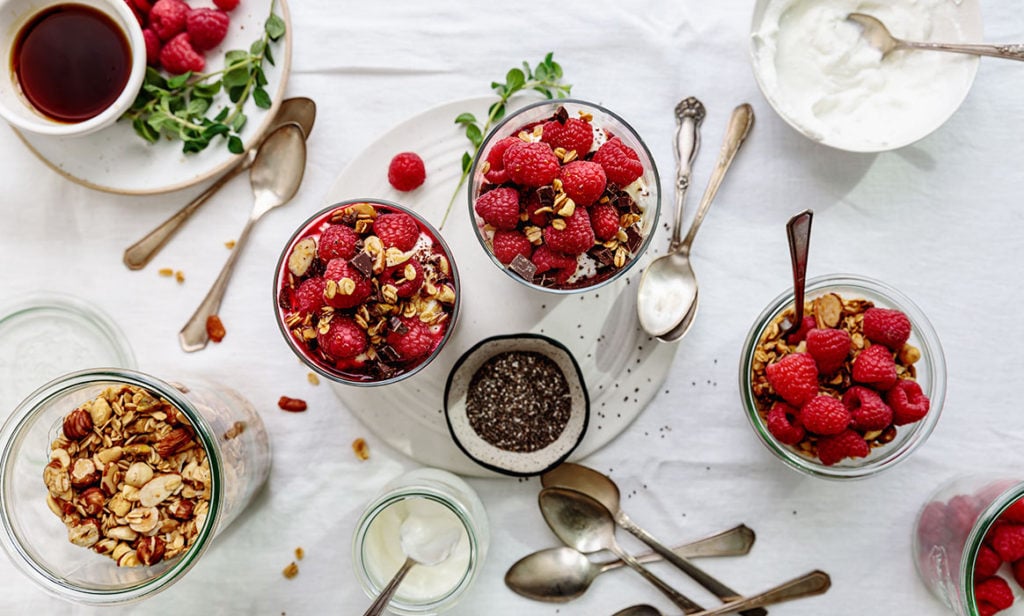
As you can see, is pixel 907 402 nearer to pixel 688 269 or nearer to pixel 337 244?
pixel 688 269

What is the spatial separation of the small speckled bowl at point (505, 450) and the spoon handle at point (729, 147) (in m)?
0.34

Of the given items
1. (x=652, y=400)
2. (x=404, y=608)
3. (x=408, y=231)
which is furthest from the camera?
(x=652, y=400)

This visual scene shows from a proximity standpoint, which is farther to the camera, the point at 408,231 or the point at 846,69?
the point at 846,69

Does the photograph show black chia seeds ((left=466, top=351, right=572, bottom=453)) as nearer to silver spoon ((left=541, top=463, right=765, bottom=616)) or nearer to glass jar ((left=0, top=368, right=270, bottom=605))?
silver spoon ((left=541, top=463, right=765, bottom=616))

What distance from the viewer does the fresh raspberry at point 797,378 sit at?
131cm

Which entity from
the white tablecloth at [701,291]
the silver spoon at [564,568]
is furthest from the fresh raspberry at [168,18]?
the silver spoon at [564,568]

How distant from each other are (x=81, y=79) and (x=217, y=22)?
29 centimetres

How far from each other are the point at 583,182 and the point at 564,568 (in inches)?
30.5

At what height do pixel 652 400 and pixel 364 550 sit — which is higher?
pixel 652 400

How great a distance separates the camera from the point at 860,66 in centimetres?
151

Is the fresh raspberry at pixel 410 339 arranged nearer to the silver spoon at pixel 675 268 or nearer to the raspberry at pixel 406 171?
the raspberry at pixel 406 171

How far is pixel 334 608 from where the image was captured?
1.54m

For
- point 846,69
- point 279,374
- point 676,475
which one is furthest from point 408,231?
point 846,69

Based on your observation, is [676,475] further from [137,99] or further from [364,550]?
[137,99]
